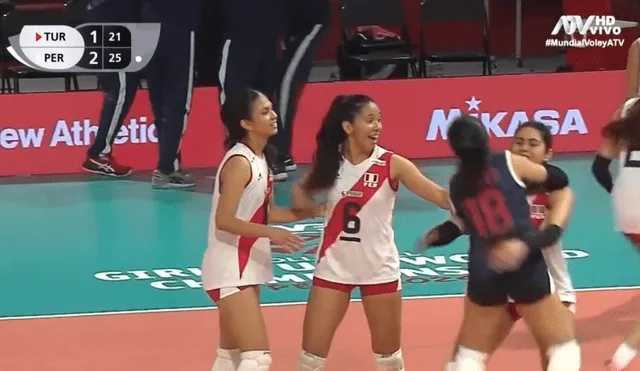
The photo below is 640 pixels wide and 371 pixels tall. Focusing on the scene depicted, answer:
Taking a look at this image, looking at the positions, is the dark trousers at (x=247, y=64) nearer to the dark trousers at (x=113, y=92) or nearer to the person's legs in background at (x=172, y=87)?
the person's legs in background at (x=172, y=87)

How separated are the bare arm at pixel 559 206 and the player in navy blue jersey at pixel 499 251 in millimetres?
100

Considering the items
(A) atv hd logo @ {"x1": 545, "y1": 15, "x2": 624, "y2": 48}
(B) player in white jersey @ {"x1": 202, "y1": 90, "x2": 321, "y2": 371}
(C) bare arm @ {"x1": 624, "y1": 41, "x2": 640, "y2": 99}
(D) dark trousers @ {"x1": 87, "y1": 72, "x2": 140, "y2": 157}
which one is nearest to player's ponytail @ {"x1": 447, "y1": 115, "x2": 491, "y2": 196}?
(B) player in white jersey @ {"x1": 202, "y1": 90, "x2": 321, "y2": 371}

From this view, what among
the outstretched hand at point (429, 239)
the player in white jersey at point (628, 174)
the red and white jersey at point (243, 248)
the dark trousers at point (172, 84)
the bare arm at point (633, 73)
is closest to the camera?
the outstretched hand at point (429, 239)

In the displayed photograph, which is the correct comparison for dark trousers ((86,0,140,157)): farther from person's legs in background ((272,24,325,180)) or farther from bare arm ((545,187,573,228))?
bare arm ((545,187,573,228))

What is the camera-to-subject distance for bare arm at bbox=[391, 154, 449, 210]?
17.2 feet

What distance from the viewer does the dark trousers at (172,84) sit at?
10.3 metres

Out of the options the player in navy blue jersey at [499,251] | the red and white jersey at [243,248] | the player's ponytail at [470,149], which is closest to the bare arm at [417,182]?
the player in navy blue jersey at [499,251]

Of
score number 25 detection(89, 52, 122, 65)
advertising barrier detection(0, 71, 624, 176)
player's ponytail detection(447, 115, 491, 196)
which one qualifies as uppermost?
player's ponytail detection(447, 115, 491, 196)

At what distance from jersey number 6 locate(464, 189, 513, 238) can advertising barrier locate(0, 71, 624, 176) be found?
6595 mm

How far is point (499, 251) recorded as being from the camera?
185 inches

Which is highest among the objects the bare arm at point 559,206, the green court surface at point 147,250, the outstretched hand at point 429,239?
the bare arm at point 559,206

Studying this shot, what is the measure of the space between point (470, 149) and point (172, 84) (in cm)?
597

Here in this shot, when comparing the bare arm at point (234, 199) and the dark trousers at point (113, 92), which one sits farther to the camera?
the dark trousers at point (113, 92)

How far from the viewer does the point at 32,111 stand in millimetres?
10930
